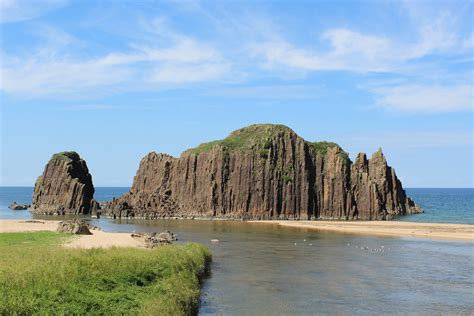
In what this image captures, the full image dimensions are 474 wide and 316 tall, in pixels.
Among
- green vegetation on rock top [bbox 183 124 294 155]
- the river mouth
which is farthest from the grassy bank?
green vegetation on rock top [bbox 183 124 294 155]

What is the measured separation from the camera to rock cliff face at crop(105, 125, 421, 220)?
149 metres

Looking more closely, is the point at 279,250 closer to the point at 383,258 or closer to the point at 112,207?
the point at 383,258

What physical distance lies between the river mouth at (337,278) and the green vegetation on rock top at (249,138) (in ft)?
286

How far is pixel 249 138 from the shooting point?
169250 mm

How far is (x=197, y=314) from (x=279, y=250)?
115 ft

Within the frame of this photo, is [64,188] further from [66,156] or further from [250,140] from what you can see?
[250,140]

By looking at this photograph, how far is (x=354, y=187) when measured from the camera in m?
153

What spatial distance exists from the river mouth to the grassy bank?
2.80 metres

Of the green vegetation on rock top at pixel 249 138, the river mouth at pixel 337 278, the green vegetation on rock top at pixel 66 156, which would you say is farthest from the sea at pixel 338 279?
the green vegetation on rock top at pixel 66 156

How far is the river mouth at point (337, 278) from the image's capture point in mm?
34581

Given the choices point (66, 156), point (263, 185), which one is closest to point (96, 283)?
point (263, 185)

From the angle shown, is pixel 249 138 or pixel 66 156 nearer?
pixel 249 138

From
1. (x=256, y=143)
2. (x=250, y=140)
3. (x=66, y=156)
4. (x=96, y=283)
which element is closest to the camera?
(x=96, y=283)

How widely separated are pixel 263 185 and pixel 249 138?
22649mm
